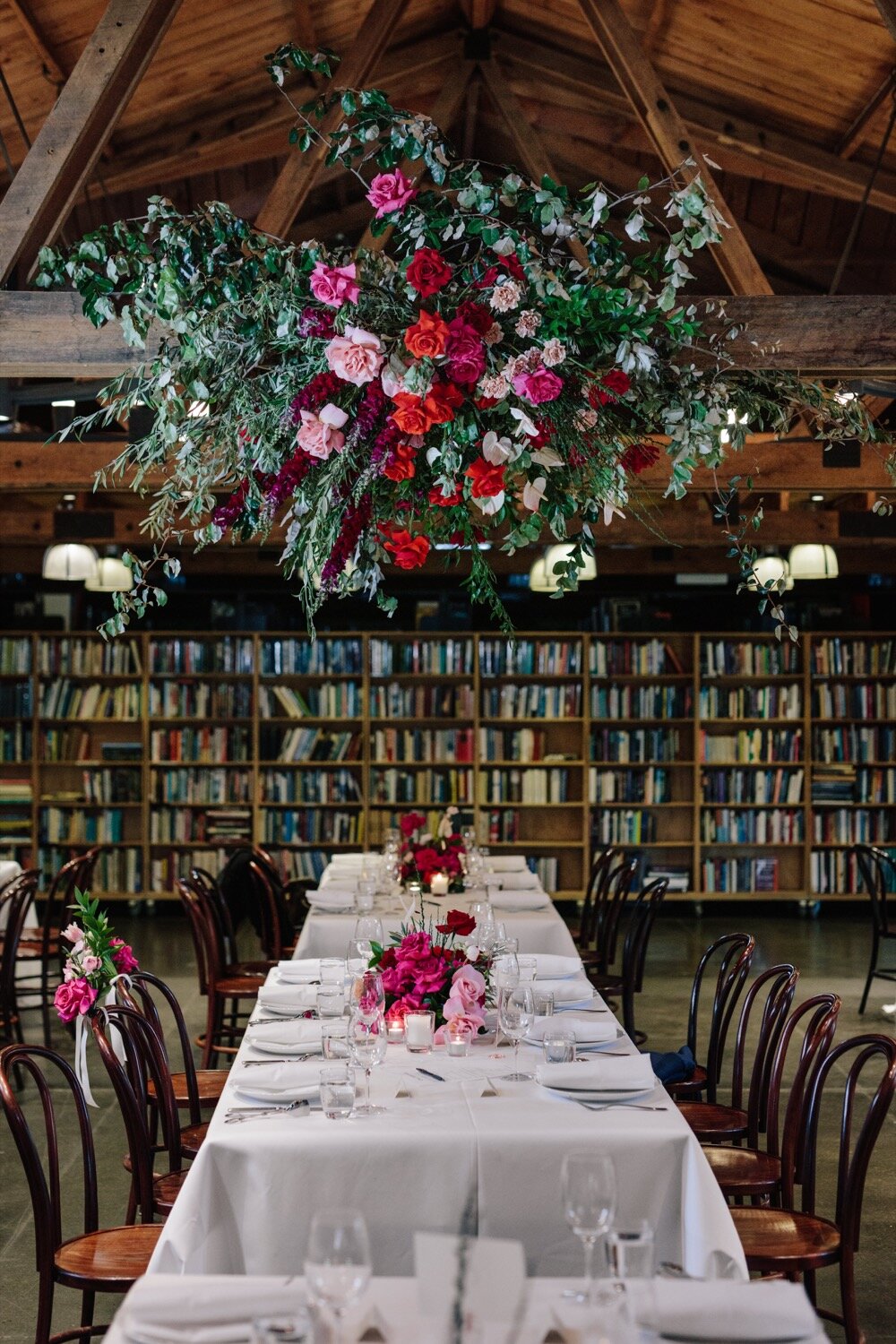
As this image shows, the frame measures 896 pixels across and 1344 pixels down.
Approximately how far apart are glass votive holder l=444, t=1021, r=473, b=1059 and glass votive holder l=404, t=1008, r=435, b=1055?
0.15ft

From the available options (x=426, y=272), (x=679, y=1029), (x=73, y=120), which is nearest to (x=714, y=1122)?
(x=426, y=272)

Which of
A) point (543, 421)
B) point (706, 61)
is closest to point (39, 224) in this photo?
point (543, 421)

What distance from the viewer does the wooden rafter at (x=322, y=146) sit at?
5477mm

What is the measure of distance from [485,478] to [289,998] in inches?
67.0

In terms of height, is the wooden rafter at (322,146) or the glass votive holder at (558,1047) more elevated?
the wooden rafter at (322,146)

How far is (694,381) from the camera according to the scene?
371 cm

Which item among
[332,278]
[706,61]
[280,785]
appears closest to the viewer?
[332,278]

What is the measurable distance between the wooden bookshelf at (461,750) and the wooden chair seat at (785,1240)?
7.53m

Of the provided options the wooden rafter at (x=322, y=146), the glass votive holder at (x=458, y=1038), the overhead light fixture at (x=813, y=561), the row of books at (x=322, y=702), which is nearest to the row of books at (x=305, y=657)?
the row of books at (x=322, y=702)

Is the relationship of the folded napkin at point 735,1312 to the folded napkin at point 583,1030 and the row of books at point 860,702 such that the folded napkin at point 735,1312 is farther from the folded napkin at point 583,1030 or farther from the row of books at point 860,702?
the row of books at point 860,702

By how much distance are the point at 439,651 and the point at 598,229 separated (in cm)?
738

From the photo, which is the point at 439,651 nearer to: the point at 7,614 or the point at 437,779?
the point at 437,779

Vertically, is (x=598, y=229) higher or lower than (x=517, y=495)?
higher

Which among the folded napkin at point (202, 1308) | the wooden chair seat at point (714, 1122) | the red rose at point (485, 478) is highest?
the red rose at point (485, 478)
